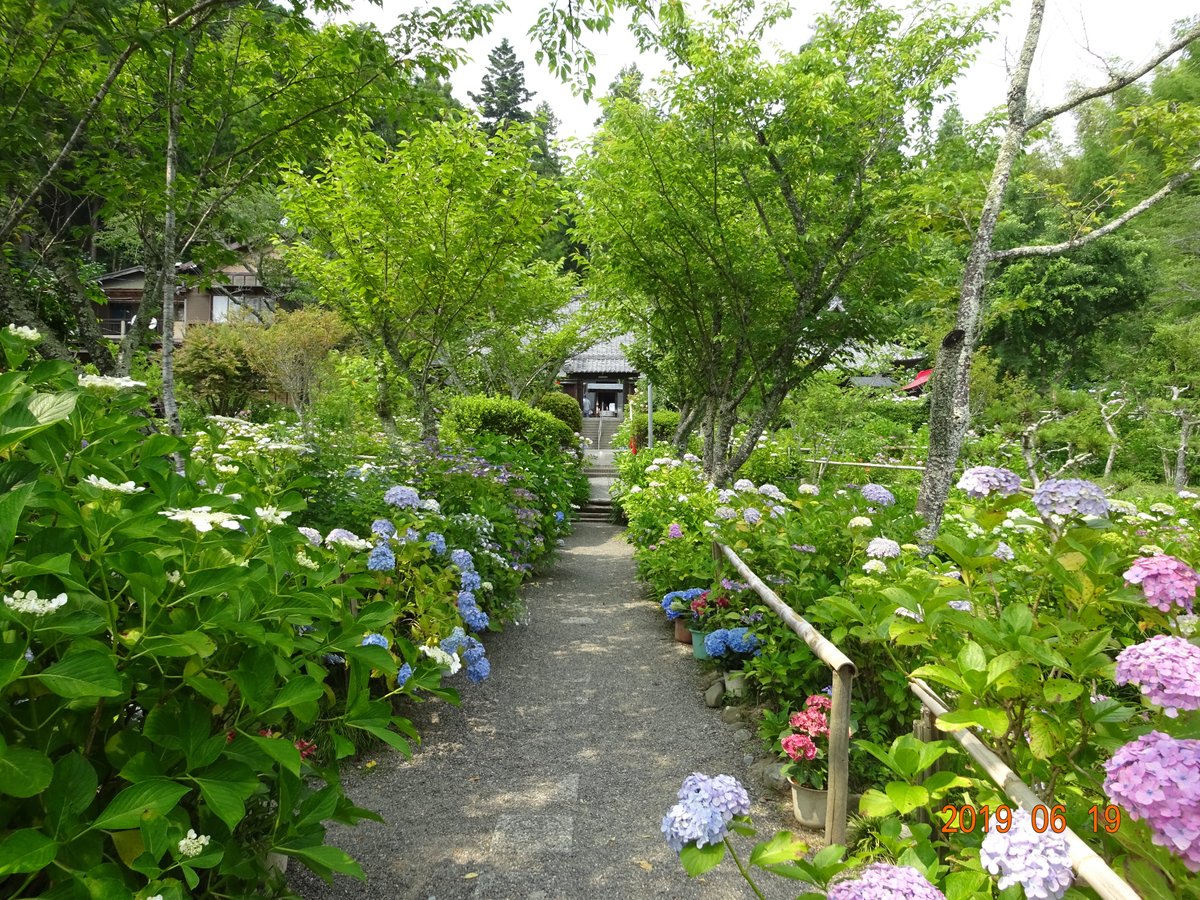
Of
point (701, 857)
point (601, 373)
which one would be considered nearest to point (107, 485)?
point (701, 857)

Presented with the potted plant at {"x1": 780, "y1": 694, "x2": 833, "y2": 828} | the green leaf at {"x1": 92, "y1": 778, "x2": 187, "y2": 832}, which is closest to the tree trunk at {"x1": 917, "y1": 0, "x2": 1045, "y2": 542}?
the potted plant at {"x1": 780, "y1": 694, "x2": 833, "y2": 828}

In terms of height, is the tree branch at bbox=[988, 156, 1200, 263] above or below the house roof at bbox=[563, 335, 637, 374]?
below

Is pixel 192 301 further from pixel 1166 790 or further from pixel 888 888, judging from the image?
pixel 1166 790

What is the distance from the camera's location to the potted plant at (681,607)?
4457 mm

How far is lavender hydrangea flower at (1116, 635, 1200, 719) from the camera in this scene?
42.0 inches

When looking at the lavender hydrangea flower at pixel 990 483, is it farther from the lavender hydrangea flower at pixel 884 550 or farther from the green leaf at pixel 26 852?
the green leaf at pixel 26 852

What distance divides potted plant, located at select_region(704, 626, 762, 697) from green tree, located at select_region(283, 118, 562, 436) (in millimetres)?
4621

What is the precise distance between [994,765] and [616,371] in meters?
24.7

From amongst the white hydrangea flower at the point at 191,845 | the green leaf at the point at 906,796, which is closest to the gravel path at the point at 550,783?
the green leaf at the point at 906,796

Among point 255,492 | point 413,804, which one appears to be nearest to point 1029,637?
point 255,492

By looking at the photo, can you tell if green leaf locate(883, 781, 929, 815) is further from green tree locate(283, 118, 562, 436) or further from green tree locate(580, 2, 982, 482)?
green tree locate(283, 118, 562, 436)

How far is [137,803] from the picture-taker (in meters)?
0.97

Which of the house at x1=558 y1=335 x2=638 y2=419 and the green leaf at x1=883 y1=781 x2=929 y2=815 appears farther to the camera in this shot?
the house at x1=558 y1=335 x2=638 y2=419

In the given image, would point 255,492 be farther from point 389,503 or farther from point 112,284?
point 112,284
